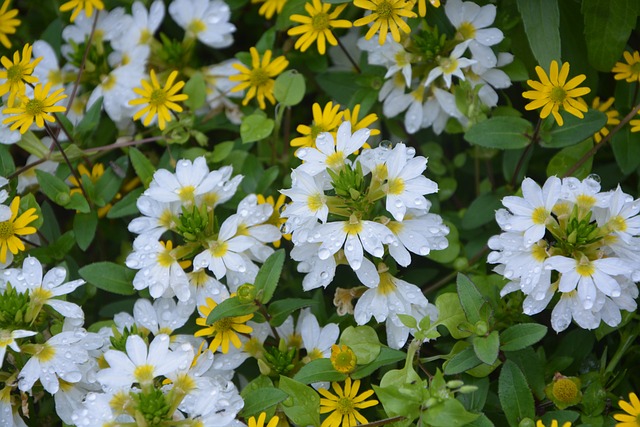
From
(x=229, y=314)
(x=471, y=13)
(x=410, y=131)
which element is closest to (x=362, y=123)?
(x=410, y=131)

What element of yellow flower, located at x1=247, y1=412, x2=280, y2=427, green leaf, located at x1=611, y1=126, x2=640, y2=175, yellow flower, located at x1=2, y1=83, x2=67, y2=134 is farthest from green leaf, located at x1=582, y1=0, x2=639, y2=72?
yellow flower, located at x1=2, y1=83, x2=67, y2=134

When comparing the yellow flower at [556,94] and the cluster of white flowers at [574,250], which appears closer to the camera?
the cluster of white flowers at [574,250]

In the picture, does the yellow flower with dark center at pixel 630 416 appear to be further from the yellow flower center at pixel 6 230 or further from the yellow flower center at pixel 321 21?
the yellow flower center at pixel 6 230

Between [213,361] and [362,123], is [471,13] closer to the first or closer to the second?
[362,123]

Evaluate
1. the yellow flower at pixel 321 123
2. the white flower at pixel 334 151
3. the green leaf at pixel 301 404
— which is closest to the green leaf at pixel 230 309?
the green leaf at pixel 301 404

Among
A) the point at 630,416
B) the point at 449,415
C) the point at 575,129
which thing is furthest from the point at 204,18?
the point at 630,416
